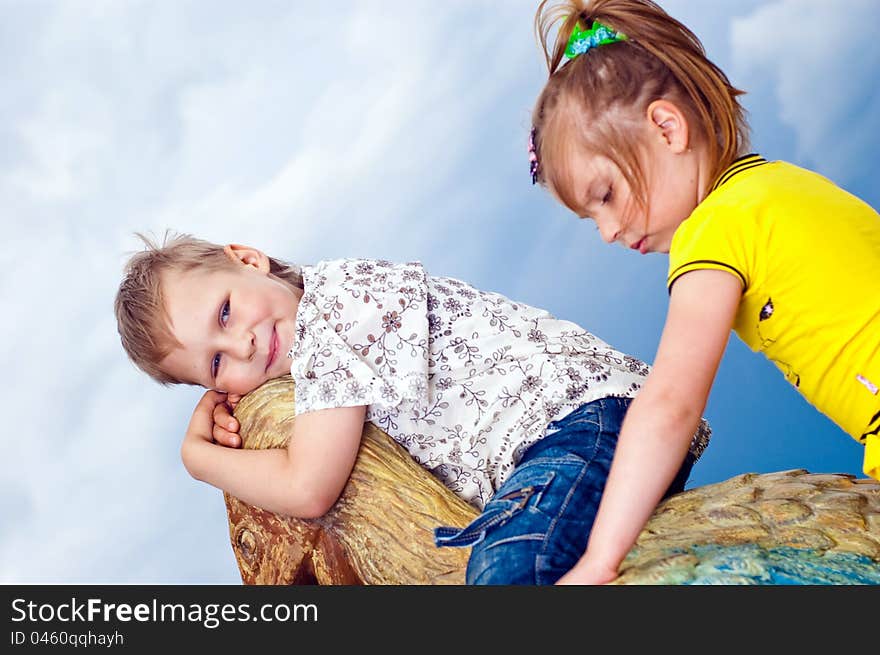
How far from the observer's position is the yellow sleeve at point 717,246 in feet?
6.27

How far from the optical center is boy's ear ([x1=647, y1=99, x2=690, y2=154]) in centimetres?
210

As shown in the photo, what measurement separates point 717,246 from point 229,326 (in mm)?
1275

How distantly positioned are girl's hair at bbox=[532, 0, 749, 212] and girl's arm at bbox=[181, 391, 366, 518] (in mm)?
758

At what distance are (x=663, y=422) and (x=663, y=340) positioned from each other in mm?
Answer: 181

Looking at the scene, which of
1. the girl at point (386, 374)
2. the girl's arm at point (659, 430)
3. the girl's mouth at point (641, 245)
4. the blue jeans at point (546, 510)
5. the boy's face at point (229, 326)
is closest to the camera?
the girl's arm at point (659, 430)

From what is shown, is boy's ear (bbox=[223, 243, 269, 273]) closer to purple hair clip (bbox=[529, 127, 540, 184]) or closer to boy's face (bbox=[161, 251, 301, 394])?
boy's face (bbox=[161, 251, 301, 394])

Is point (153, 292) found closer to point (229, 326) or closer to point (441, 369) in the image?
point (229, 326)

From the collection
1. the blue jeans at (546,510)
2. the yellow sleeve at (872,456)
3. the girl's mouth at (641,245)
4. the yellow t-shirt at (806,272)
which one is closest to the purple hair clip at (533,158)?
the girl's mouth at (641,245)

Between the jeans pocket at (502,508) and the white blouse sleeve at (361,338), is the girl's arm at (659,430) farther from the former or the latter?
the white blouse sleeve at (361,338)

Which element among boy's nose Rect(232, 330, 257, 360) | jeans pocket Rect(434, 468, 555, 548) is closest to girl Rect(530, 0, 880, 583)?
jeans pocket Rect(434, 468, 555, 548)

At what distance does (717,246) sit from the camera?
192cm

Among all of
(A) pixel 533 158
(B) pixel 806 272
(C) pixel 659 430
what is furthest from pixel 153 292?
(B) pixel 806 272

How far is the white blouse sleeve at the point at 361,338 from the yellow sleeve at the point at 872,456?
100 cm
